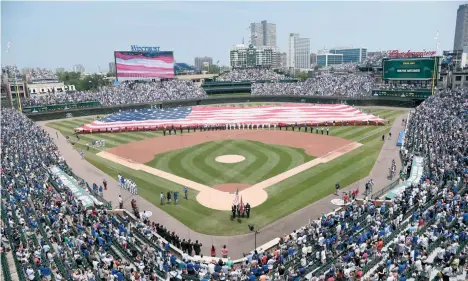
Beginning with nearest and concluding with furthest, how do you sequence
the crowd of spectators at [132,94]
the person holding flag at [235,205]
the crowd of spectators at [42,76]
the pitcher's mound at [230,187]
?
the person holding flag at [235,205] → the pitcher's mound at [230,187] → the crowd of spectators at [132,94] → the crowd of spectators at [42,76]

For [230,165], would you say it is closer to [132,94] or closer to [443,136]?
[443,136]

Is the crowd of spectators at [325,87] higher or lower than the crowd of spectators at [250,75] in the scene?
lower

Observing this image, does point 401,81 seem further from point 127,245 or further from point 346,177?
point 127,245

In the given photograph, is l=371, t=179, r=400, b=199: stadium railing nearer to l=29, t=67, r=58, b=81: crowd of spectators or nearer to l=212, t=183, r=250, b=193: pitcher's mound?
l=212, t=183, r=250, b=193: pitcher's mound

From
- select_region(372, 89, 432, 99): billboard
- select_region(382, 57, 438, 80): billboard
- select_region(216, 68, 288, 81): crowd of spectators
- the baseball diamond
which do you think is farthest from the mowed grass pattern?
select_region(216, 68, 288, 81): crowd of spectators

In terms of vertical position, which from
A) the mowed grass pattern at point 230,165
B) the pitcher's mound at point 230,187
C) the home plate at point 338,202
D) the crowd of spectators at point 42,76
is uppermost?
the crowd of spectators at point 42,76

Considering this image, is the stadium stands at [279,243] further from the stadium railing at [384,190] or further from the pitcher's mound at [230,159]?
the pitcher's mound at [230,159]

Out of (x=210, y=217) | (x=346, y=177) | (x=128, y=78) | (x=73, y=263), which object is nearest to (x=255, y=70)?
(x=128, y=78)

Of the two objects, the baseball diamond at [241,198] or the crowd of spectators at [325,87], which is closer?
the baseball diamond at [241,198]

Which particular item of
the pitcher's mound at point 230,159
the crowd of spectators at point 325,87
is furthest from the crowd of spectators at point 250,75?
the pitcher's mound at point 230,159
